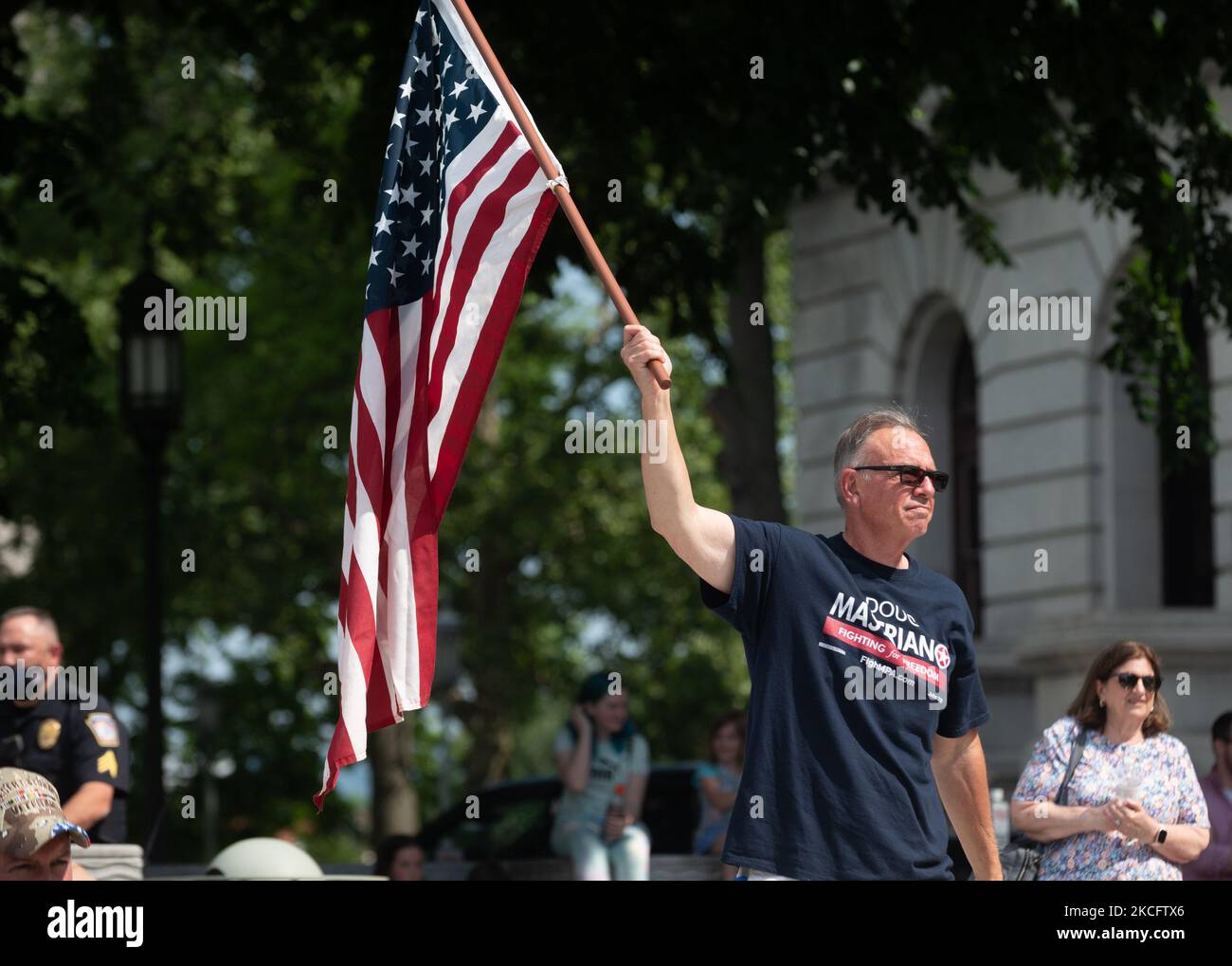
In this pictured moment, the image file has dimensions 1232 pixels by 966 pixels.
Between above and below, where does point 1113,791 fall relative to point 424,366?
below

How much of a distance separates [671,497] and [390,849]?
26.6 feet

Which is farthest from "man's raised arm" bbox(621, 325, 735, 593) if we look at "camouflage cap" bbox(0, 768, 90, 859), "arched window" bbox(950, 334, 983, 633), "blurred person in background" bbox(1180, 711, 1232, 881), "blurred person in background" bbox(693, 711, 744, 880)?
"arched window" bbox(950, 334, 983, 633)

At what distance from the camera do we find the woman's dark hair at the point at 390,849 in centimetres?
1267

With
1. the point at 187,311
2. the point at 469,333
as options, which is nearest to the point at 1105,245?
the point at 187,311

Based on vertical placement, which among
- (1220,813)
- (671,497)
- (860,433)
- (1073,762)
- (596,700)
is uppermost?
(860,433)

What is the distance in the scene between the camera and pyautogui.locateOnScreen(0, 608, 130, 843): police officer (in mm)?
9242

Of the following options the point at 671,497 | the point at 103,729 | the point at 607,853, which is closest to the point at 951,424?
the point at 607,853

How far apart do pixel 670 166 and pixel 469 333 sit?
8210 millimetres

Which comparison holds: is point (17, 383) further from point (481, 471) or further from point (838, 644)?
point (481, 471)

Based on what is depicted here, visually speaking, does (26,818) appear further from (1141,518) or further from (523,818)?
(1141,518)

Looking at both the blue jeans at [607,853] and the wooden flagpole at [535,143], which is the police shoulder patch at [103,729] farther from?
the wooden flagpole at [535,143]

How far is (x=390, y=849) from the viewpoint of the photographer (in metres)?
12.8

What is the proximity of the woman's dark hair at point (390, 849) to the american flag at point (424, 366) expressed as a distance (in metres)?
6.14

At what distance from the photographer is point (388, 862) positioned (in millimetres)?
12703
